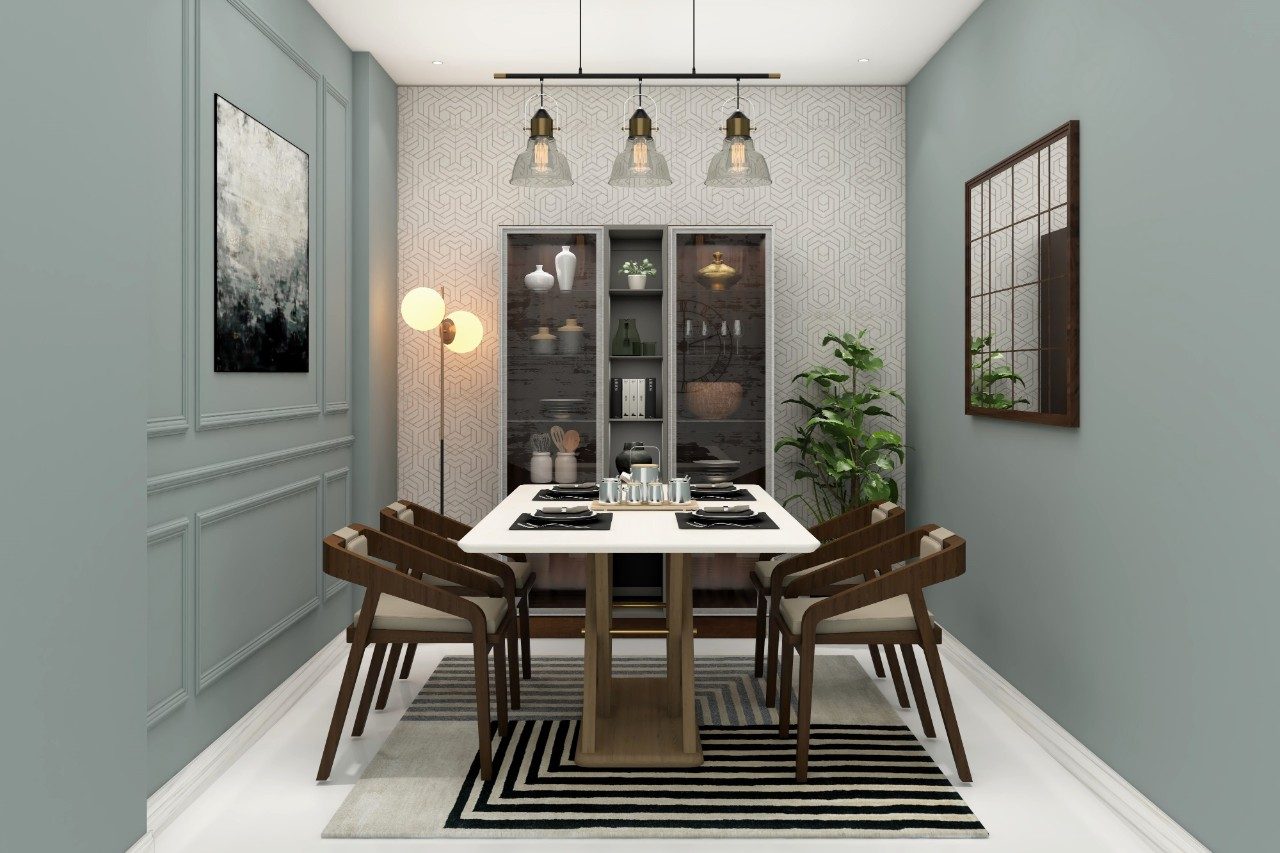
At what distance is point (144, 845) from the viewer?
238 cm

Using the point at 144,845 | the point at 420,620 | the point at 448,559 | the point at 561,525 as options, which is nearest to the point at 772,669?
the point at 561,525

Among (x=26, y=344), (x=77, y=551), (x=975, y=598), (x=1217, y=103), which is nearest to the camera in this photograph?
(x=26, y=344)

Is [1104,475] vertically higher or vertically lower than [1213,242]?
lower

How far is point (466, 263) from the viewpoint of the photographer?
17.2ft

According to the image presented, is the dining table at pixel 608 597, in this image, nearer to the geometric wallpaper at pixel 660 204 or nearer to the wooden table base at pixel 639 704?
the wooden table base at pixel 639 704

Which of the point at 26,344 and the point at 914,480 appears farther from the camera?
the point at 914,480

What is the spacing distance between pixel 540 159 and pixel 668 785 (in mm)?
Result: 2104

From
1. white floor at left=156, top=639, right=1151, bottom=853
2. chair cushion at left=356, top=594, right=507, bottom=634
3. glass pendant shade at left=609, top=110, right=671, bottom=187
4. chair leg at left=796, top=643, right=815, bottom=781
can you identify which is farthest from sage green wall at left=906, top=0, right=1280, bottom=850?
chair cushion at left=356, top=594, right=507, bottom=634

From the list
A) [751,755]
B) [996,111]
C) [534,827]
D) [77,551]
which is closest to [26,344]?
[77,551]

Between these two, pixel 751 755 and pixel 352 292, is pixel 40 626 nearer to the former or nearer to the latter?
pixel 751 755

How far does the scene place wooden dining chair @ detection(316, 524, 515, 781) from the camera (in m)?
2.86

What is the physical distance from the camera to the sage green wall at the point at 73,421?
184cm

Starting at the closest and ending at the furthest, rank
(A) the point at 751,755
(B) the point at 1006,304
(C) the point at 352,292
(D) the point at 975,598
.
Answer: (A) the point at 751,755 < (B) the point at 1006,304 < (D) the point at 975,598 < (C) the point at 352,292

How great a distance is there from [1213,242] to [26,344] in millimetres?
2685
